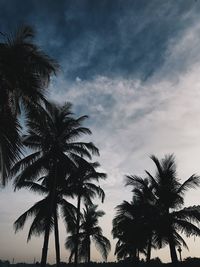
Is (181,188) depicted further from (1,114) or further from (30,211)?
(1,114)

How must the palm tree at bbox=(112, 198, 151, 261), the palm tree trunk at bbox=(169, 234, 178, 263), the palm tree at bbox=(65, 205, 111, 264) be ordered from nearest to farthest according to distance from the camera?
the palm tree trunk at bbox=(169, 234, 178, 263)
the palm tree at bbox=(112, 198, 151, 261)
the palm tree at bbox=(65, 205, 111, 264)

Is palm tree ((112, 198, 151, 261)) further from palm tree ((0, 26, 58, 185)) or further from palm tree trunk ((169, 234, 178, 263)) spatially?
palm tree ((0, 26, 58, 185))

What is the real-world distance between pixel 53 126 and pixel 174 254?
33.7 ft

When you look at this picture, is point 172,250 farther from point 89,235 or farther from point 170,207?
point 89,235

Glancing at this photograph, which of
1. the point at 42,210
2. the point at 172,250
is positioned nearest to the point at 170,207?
the point at 172,250

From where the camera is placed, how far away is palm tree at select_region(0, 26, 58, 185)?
990cm

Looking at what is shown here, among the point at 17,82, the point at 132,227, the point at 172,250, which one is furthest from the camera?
the point at 132,227

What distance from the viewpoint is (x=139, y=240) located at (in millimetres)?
21203

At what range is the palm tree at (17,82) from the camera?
9898mm

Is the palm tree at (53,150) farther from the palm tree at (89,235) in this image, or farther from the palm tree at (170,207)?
the palm tree at (89,235)

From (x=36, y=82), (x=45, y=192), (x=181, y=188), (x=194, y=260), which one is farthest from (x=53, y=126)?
(x=194, y=260)

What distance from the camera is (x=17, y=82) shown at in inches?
414

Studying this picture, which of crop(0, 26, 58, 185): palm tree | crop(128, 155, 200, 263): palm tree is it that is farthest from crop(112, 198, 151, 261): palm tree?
crop(0, 26, 58, 185): palm tree

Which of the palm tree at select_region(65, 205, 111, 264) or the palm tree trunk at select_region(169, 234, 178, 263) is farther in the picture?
the palm tree at select_region(65, 205, 111, 264)
